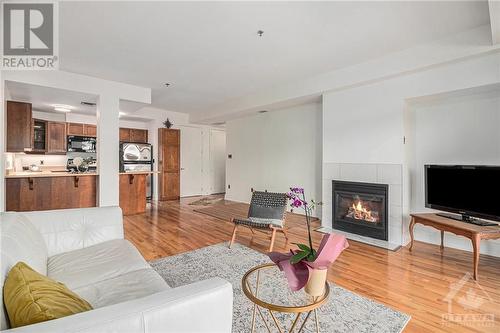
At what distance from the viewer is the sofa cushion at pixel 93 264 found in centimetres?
158

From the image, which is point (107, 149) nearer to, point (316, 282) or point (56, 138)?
point (56, 138)

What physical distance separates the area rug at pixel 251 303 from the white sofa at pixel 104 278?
2.04 ft

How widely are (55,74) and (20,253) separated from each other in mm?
3972

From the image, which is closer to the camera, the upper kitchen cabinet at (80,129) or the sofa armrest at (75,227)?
the sofa armrest at (75,227)

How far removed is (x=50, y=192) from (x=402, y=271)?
555 cm

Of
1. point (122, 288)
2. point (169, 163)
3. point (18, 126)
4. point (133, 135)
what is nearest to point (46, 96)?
point (18, 126)

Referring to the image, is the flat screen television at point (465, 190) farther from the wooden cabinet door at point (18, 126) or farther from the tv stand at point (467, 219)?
the wooden cabinet door at point (18, 126)

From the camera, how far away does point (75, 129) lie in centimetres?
665

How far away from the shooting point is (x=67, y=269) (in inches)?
66.6

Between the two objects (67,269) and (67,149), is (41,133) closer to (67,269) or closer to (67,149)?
(67,149)

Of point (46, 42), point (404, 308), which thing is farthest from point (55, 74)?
point (404, 308)

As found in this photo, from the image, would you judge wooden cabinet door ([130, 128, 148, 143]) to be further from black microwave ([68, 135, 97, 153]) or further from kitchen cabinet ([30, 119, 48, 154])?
kitchen cabinet ([30, 119, 48, 154])

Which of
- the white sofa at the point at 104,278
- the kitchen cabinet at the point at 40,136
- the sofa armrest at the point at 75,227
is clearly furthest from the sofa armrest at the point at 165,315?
the kitchen cabinet at the point at 40,136

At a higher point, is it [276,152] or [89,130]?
[89,130]
